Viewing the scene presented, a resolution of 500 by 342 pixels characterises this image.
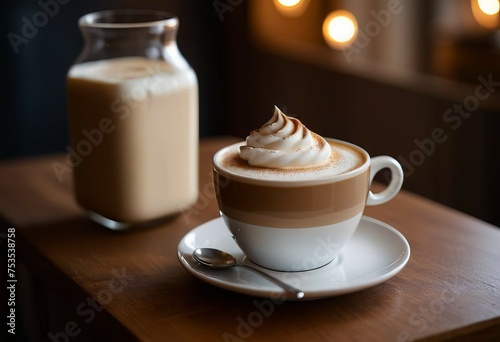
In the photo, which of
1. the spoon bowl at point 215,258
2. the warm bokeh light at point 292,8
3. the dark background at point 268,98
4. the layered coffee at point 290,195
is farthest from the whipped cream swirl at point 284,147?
the warm bokeh light at point 292,8

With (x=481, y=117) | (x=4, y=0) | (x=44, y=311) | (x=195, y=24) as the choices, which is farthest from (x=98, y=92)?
(x=195, y=24)

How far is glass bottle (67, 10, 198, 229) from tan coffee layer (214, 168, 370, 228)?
0.81ft

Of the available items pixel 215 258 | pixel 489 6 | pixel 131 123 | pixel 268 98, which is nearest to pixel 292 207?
pixel 215 258

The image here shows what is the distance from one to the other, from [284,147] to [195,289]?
192 mm

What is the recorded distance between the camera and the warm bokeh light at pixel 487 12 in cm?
212

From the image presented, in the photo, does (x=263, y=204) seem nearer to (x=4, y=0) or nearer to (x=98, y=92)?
(x=98, y=92)

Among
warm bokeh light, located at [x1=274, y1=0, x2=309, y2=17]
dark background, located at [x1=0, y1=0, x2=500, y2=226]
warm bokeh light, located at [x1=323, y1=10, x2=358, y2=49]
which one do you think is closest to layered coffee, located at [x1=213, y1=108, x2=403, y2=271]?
dark background, located at [x1=0, y1=0, x2=500, y2=226]

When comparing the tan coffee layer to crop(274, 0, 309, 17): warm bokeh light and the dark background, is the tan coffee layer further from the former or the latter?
crop(274, 0, 309, 17): warm bokeh light

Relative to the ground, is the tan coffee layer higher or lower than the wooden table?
higher

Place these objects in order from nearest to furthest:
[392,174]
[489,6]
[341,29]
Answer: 1. [392,174]
2. [489,6]
3. [341,29]

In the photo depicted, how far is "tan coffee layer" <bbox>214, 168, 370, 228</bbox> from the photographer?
2.63 ft

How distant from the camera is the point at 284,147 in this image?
2.80 feet

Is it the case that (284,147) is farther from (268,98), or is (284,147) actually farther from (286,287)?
(268,98)

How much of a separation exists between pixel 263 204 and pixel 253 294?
0.33 ft
